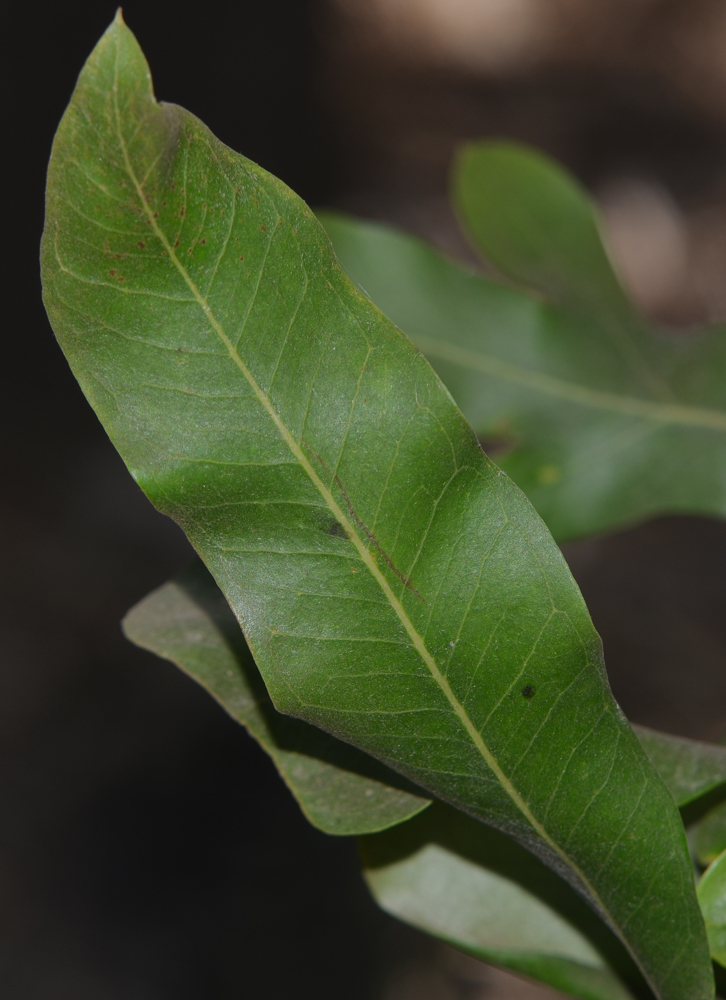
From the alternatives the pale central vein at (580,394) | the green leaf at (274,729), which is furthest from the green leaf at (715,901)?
the pale central vein at (580,394)

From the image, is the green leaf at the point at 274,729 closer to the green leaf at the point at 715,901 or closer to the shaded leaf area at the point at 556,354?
the green leaf at the point at 715,901

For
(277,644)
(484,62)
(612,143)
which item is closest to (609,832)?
(277,644)

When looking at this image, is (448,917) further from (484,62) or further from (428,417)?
(484,62)

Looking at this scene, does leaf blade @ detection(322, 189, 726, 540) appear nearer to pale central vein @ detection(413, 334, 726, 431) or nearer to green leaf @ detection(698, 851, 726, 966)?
pale central vein @ detection(413, 334, 726, 431)

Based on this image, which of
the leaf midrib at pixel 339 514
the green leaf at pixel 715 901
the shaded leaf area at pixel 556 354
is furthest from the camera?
the shaded leaf area at pixel 556 354

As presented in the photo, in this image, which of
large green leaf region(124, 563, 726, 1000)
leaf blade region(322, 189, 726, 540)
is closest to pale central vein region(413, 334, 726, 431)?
leaf blade region(322, 189, 726, 540)

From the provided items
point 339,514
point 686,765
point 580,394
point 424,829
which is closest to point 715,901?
point 686,765
